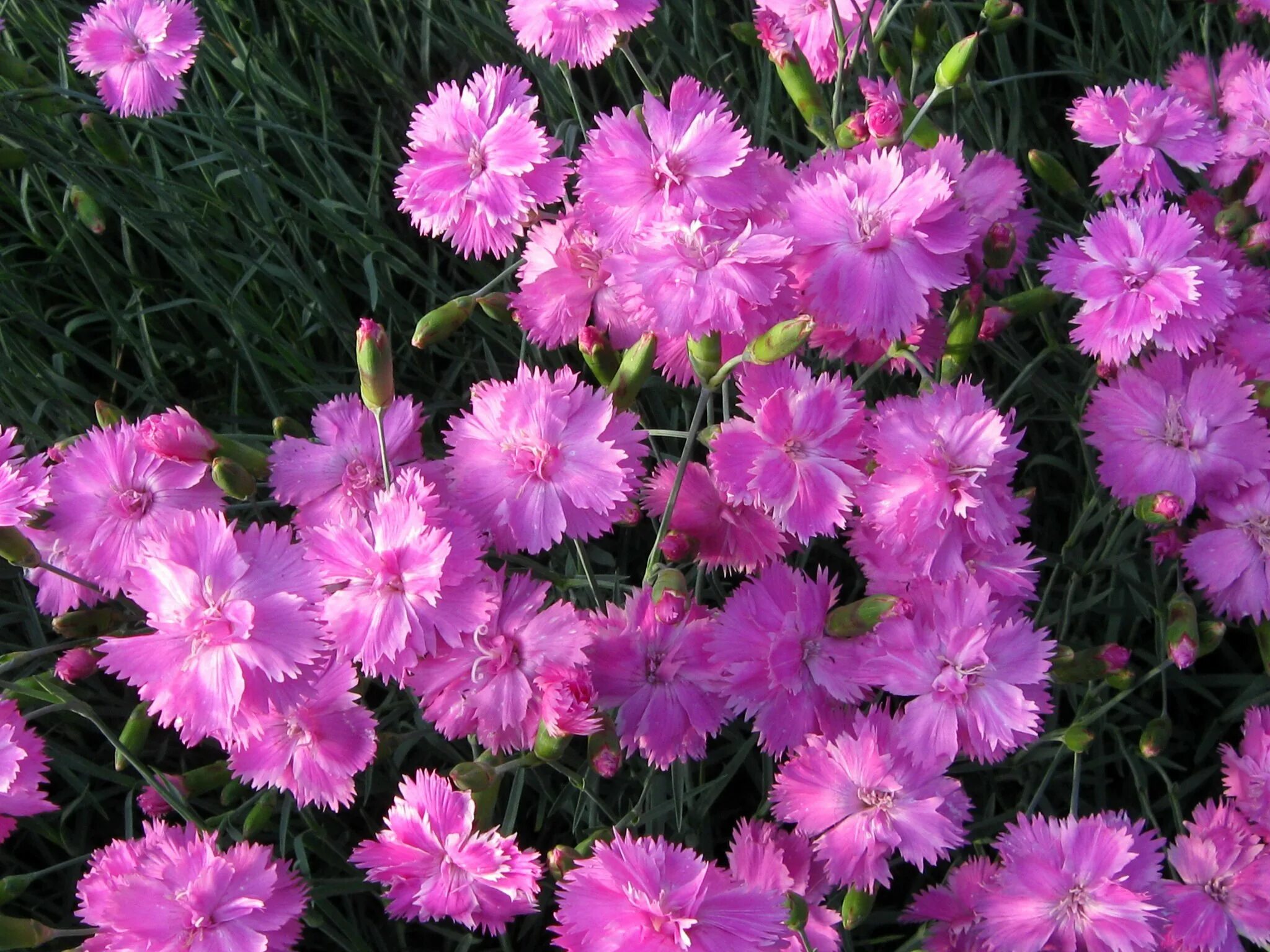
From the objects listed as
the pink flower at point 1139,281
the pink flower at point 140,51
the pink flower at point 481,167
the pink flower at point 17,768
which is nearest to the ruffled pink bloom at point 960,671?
the pink flower at point 1139,281

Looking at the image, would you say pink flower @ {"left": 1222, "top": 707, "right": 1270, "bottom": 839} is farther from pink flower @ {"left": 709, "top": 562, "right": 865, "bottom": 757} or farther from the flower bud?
the flower bud

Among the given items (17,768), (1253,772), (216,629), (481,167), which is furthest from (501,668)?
(1253,772)

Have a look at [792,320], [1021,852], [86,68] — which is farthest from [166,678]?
[86,68]

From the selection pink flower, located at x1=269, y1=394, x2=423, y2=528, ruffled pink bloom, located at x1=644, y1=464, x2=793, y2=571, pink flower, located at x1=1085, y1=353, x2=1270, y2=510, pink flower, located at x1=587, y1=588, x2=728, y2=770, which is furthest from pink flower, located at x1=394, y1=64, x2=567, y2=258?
pink flower, located at x1=1085, y1=353, x2=1270, y2=510

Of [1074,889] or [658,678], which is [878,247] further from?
[1074,889]

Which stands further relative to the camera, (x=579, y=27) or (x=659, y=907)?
(x=579, y=27)

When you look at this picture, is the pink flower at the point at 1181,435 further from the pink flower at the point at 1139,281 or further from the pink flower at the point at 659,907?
the pink flower at the point at 659,907

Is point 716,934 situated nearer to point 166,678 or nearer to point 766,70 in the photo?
point 166,678
